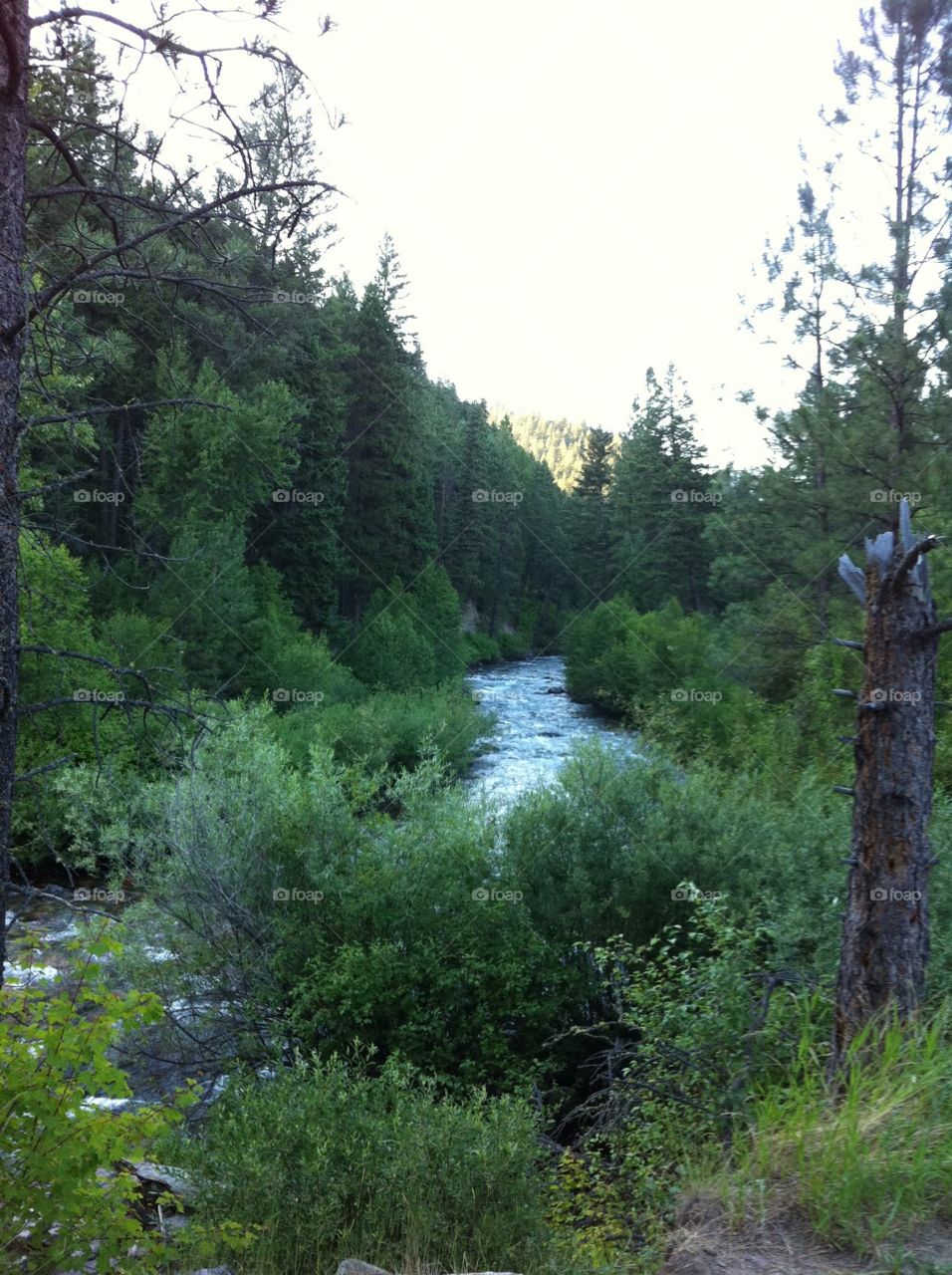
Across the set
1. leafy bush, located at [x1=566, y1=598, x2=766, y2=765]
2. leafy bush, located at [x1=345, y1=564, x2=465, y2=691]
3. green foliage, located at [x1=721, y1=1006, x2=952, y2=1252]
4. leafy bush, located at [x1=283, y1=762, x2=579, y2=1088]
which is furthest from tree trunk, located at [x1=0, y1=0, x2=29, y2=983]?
leafy bush, located at [x1=345, y1=564, x2=465, y2=691]

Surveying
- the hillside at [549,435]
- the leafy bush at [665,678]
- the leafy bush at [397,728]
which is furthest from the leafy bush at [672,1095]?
the hillside at [549,435]

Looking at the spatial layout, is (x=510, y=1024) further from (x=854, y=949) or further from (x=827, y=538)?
(x=827, y=538)

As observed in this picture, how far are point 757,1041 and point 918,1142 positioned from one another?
1879 millimetres

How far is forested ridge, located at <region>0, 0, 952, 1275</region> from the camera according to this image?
14.1 ft

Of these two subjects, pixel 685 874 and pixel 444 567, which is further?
pixel 444 567

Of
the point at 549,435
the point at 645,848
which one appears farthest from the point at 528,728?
the point at 549,435

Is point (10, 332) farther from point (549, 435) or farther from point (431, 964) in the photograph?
point (549, 435)

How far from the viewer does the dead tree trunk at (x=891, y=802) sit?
18.5 ft

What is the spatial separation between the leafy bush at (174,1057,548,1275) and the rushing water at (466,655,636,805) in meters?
7.55

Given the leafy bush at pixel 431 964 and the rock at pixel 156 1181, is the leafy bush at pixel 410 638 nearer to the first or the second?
the leafy bush at pixel 431 964

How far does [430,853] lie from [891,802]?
19.3ft

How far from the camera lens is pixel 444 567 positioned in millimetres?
39375

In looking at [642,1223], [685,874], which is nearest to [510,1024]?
[685,874]

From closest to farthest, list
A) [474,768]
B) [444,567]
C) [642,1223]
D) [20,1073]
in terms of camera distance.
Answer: [20,1073]
[642,1223]
[474,768]
[444,567]
